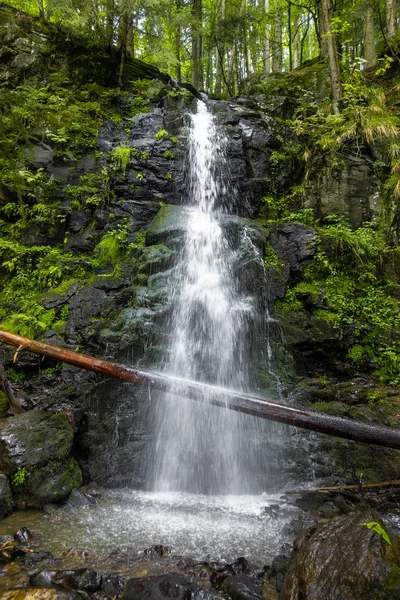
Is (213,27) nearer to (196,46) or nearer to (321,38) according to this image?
(196,46)

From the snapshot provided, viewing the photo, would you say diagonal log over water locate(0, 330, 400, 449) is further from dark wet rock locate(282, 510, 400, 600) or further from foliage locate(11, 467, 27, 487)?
foliage locate(11, 467, 27, 487)

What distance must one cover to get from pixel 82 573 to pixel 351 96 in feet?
39.9

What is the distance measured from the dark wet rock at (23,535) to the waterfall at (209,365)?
1.87 m

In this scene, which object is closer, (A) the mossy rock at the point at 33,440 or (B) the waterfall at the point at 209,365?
(A) the mossy rock at the point at 33,440

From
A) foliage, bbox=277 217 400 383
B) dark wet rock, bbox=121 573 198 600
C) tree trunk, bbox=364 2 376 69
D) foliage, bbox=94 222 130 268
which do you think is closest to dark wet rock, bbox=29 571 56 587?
dark wet rock, bbox=121 573 198 600

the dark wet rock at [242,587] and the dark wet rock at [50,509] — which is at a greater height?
the dark wet rock at [242,587]

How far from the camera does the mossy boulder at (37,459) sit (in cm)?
445

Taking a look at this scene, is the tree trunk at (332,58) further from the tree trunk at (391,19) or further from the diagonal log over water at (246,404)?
the diagonal log over water at (246,404)

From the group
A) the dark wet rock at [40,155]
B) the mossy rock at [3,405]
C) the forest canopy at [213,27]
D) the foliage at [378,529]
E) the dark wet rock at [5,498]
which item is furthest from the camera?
the forest canopy at [213,27]

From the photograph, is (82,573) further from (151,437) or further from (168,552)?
(151,437)

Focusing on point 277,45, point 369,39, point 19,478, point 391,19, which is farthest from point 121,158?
point 277,45

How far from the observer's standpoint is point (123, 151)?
34.1 ft

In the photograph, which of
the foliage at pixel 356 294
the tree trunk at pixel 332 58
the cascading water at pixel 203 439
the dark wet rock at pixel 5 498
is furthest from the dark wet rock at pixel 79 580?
the tree trunk at pixel 332 58

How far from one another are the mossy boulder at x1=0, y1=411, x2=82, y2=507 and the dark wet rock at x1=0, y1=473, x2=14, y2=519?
0.11 meters
